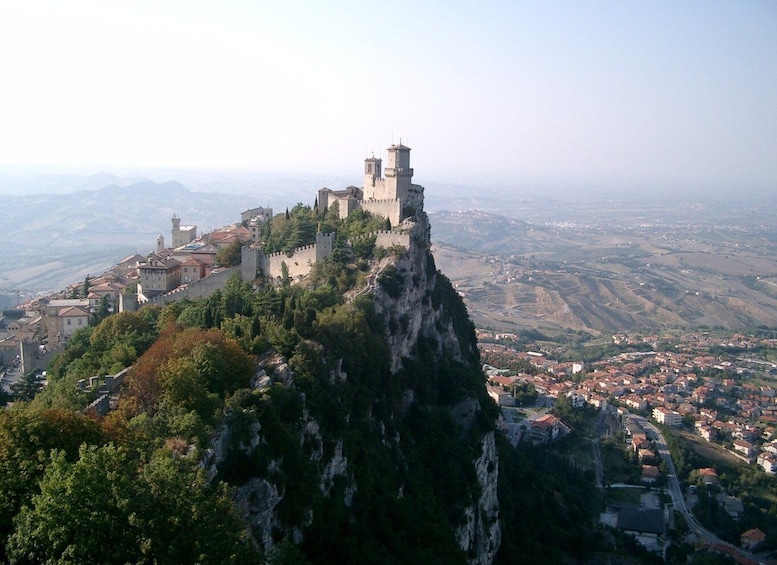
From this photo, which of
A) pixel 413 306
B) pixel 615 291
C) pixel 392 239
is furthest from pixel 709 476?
pixel 615 291

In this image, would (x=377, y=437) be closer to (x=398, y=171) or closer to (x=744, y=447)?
(x=398, y=171)

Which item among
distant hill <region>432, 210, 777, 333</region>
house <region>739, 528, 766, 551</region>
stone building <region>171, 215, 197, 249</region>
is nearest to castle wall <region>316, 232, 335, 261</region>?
stone building <region>171, 215, 197, 249</region>

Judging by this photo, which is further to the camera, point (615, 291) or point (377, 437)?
point (615, 291)

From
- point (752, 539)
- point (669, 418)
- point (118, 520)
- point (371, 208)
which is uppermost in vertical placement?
point (371, 208)

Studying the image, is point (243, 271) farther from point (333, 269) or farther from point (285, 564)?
point (285, 564)

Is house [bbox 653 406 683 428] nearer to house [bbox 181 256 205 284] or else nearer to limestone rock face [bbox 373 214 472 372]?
limestone rock face [bbox 373 214 472 372]

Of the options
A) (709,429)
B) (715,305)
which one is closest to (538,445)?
(709,429)

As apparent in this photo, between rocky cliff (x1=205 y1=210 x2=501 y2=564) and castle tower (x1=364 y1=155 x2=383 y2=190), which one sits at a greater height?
castle tower (x1=364 y1=155 x2=383 y2=190)
